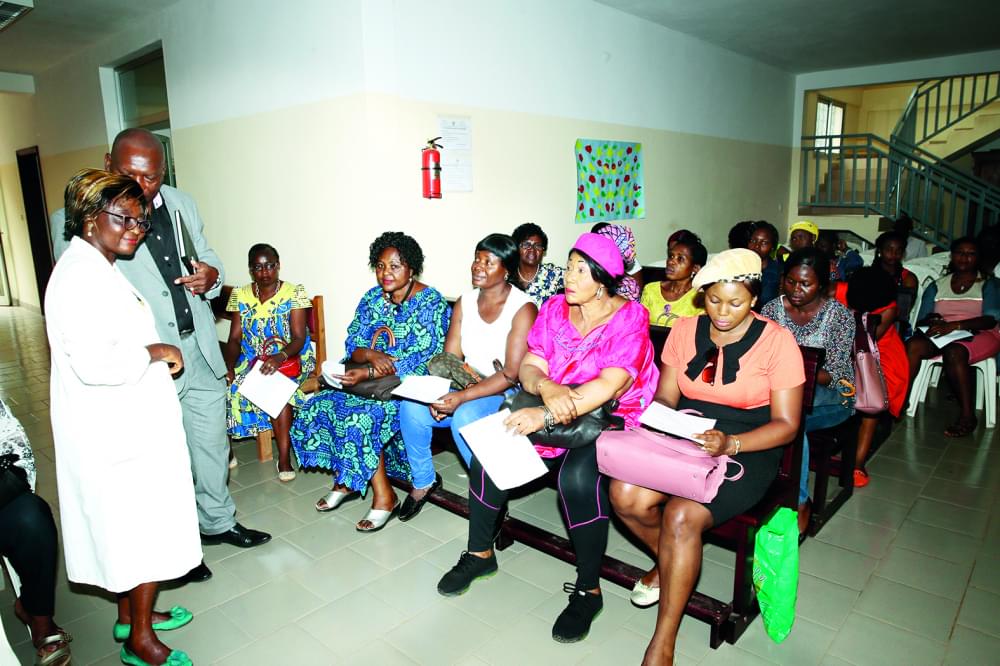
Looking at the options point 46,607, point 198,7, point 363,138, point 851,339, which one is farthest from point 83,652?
point 198,7

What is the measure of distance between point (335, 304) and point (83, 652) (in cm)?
227

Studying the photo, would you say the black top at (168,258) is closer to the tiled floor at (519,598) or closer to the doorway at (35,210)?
the tiled floor at (519,598)

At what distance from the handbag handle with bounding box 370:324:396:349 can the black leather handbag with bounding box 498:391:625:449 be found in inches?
40.0

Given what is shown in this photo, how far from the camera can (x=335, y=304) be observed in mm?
4020

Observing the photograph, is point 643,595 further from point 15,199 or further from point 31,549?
point 15,199

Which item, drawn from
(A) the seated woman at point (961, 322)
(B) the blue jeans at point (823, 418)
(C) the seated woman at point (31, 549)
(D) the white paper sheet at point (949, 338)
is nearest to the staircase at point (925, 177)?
(A) the seated woman at point (961, 322)

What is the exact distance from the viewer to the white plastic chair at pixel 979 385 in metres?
4.16

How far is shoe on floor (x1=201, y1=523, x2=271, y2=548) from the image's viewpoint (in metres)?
2.84

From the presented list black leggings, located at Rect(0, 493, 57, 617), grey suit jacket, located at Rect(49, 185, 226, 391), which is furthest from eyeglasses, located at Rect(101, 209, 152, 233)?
black leggings, located at Rect(0, 493, 57, 617)

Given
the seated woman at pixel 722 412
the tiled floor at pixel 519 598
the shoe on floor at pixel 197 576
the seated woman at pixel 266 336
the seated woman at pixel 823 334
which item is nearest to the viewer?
the seated woman at pixel 722 412

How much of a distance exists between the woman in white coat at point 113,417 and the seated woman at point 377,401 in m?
1.01

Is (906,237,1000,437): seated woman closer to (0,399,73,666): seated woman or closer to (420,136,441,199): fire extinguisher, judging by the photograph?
(420,136,441,199): fire extinguisher

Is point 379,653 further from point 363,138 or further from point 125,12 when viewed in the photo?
point 125,12

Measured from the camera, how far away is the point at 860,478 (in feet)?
11.2
